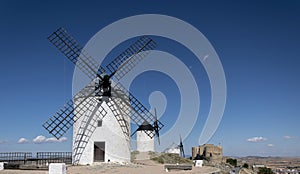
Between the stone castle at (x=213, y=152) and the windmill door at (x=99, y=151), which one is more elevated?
the windmill door at (x=99, y=151)

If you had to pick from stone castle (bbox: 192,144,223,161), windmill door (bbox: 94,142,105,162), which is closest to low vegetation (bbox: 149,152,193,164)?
windmill door (bbox: 94,142,105,162)

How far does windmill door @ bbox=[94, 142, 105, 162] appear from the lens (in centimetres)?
1773

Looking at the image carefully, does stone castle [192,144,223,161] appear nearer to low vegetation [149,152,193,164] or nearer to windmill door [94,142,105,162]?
low vegetation [149,152,193,164]

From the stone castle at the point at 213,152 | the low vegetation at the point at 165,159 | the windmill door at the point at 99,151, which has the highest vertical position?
the windmill door at the point at 99,151

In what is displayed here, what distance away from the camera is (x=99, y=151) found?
1778 centimetres

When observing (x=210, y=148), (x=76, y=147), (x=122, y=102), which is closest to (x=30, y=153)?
(x=76, y=147)

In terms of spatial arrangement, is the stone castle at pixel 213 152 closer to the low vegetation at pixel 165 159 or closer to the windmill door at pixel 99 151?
the low vegetation at pixel 165 159

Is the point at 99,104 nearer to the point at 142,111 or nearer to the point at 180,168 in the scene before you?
the point at 142,111

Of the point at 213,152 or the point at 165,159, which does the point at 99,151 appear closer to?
the point at 165,159

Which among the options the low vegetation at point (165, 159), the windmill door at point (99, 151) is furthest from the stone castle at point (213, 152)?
the windmill door at point (99, 151)

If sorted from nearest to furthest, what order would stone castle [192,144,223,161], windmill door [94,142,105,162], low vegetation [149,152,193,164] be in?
windmill door [94,142,105,162] → low vegetation [149,152,193,164] → stone castle [192,144,223,161]

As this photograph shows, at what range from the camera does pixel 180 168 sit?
14.7 metres

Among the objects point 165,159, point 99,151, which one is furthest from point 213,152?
point 99,151

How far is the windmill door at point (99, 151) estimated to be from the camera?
17.7 metres
